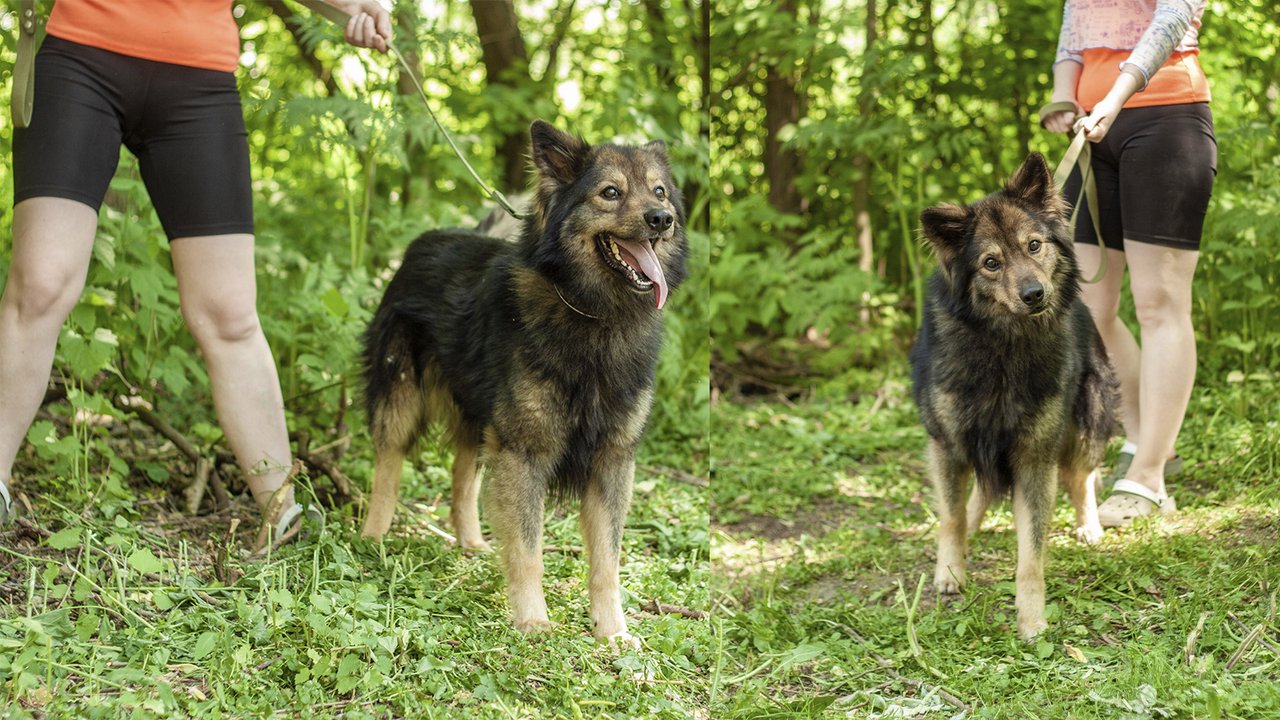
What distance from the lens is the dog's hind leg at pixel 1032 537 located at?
130 inches

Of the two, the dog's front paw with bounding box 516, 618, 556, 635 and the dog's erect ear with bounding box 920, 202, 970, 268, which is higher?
the dog's erect ear with bounding box 920, 202, 970, 268

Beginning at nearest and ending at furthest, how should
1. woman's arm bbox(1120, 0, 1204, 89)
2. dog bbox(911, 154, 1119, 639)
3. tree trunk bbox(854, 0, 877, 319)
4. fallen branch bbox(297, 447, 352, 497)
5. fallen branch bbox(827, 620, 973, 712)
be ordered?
fallen branch bbox(827, 620, 973, 712) < woman's arm bbox(1120, 0, 1204, 89) < dog bbox(911, 154, 1119, 639) < fallen branch bbox(297, 447, 352, 497) < tree trunk bbox(854, 0, 877, 319)

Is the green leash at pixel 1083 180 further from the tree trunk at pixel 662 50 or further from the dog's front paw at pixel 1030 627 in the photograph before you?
the tree trunk at pixel 662 50

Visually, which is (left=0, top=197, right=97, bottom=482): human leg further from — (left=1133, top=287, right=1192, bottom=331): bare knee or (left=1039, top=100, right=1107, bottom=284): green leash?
(left=1133, top=287, right=1192, bottom=331): bare knee

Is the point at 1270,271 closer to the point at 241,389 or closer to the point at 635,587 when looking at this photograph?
the point at 635,587

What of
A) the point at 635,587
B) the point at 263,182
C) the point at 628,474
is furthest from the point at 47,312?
the point at 263,182

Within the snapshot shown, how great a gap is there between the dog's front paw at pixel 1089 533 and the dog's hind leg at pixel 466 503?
2.32m

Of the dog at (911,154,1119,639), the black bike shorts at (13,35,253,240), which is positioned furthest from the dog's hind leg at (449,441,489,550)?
the dog at (911,154,1119,639)

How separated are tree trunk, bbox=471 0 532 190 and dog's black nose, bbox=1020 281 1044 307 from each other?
5.24 metres

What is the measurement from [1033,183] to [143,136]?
3097 millimetres

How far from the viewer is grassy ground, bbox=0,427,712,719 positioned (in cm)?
273

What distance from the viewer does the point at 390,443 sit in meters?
4.16

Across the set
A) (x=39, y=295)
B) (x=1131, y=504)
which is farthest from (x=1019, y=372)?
(x=39, y=295)

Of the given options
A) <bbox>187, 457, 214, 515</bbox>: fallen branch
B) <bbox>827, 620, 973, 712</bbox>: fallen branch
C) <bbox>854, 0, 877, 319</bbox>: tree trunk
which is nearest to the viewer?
<bbox>827, 620, 973, 712</bbox>: fallen branch
